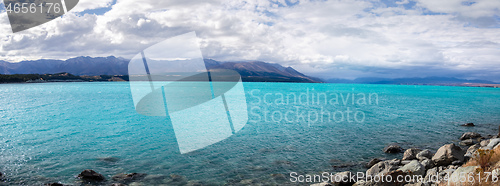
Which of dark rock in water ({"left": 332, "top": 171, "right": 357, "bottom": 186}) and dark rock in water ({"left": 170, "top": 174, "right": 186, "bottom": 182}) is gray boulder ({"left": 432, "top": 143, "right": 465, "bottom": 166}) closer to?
dark rock in water ({"left": 332, "top": 171, "right": 357, "bottom": 186})

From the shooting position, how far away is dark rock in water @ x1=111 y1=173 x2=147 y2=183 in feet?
43.5

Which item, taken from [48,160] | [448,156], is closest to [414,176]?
[448,156]

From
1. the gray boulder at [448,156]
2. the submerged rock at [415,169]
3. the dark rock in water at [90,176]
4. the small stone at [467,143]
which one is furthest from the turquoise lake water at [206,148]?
the gray boulder at [448,156]

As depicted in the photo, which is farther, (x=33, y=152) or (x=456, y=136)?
(x=456, y=136)

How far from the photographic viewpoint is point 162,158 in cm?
1752

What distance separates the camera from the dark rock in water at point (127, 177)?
13.2 meters

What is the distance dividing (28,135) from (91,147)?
9.19 meters

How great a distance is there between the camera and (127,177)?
13609 millimetres

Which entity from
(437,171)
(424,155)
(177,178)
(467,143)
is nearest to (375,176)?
(437,171)

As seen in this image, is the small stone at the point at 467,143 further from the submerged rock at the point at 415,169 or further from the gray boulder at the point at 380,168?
the submerged rock at the point at 415,169

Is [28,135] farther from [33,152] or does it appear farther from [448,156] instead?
[448,156]

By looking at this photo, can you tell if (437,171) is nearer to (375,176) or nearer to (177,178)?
(375,176)

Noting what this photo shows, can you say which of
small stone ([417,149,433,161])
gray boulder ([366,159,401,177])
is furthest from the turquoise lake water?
small stone ([417,149,433,161])

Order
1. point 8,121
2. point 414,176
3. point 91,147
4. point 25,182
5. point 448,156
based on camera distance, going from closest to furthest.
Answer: point 414,176 → point 25,182 → point 448,156 → point 91,147 → point 8,121
